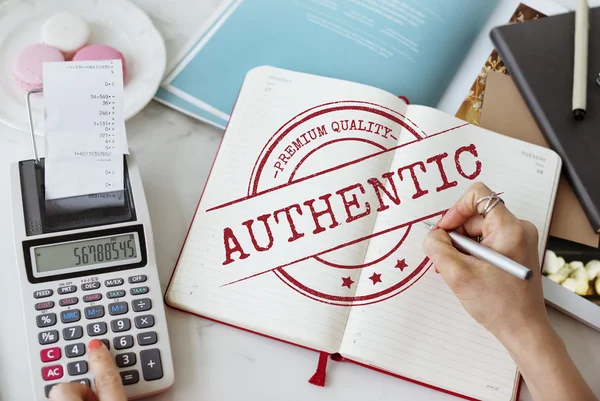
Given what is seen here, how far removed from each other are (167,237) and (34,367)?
185 millimetres

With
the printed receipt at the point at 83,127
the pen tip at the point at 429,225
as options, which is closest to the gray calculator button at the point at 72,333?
the printed receipt at the point at 83,127

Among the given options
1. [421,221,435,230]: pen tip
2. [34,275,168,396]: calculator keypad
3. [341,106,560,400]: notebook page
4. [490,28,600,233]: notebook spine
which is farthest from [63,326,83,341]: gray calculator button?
[490,28,600,233]: notebook spine

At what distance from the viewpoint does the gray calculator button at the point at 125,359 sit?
21.5 inches

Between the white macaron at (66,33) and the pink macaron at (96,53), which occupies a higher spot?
the white macaron at (66,33)

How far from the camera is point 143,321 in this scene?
56 centimetres

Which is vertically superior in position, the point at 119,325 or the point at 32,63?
the point at 32,63

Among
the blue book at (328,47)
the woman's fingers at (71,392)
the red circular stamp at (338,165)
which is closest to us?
the woman's fingers at (71,392)

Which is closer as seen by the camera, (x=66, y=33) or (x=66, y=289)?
(x=66, y=289)

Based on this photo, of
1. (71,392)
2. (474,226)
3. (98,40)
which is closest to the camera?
(71,392)

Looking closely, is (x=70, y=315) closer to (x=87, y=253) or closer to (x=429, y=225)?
(x=87, y=253)

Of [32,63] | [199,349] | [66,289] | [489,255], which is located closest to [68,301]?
[66,289]

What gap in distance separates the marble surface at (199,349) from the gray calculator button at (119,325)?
0.06 m

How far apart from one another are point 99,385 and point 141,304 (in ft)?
0.27

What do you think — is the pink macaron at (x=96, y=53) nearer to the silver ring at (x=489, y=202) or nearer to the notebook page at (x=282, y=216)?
the notebook page at (x=282, y=216)
